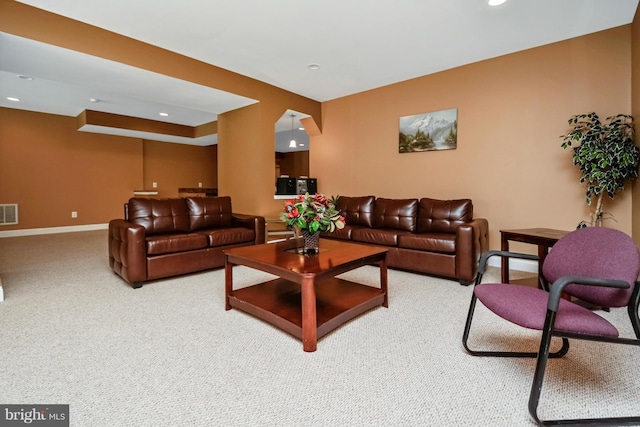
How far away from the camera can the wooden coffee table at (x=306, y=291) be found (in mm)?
1935

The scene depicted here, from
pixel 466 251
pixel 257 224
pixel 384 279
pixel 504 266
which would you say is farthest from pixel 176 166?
pixel 504 266

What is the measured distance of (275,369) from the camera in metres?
1.71

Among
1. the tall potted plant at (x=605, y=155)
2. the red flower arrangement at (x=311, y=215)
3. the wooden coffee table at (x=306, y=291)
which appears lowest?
the wooden coffee table at (x=306, y=291)

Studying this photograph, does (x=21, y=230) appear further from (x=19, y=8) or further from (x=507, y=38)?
(x=507, y=38)

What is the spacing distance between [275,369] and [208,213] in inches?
110

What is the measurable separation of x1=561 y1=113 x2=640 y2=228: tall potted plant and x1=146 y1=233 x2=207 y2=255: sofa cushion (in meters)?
4.11

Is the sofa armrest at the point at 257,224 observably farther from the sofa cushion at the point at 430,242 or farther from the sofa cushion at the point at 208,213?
the sofa cushion at the point at 430,242

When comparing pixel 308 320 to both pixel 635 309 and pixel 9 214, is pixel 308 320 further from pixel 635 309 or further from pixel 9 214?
pixel 9 214

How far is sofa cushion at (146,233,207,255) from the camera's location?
10.5 feet

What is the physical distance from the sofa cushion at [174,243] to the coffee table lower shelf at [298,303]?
115 cm

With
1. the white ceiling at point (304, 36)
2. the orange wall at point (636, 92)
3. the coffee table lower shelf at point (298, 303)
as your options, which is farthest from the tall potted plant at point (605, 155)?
the coffee table lower shelf at point (298, 303)

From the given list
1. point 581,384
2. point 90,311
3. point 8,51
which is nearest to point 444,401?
point 581,384

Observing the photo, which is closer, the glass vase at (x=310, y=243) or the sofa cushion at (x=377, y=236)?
the glass vase at (x=310, y=243)

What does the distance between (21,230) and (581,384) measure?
874 cm
